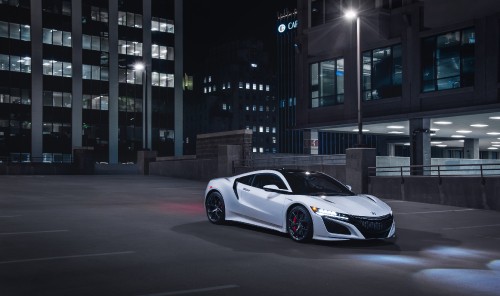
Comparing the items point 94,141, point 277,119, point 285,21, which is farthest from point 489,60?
Result: point 277,119

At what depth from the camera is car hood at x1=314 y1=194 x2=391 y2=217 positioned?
32.3 feet

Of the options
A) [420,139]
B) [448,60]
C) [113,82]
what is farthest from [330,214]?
[113,82]

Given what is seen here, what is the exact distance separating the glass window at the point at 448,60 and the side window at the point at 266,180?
1971cm

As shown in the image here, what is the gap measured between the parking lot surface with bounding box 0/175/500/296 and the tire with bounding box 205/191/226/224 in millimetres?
Answer: 260

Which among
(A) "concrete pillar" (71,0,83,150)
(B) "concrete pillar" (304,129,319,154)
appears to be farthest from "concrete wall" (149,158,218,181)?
(A) "concrete pillar" (71,0,83,150)

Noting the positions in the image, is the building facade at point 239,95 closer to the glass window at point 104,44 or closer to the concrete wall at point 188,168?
the glass window at point 104,44

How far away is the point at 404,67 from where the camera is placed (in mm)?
30797

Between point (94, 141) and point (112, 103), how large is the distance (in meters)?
5.77

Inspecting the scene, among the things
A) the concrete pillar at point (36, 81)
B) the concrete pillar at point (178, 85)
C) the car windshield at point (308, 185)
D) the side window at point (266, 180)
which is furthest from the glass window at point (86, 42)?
the car windshield at point (308, 185)

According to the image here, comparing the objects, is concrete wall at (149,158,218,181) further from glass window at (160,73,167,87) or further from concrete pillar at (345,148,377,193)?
glass window at (160,73,167,87)

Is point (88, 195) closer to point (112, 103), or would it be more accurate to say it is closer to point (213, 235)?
point (213, 235)

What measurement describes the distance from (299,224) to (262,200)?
1.23 m

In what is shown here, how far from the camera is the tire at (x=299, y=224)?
33.0 feet

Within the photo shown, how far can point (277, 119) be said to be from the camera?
173750 millimetres
